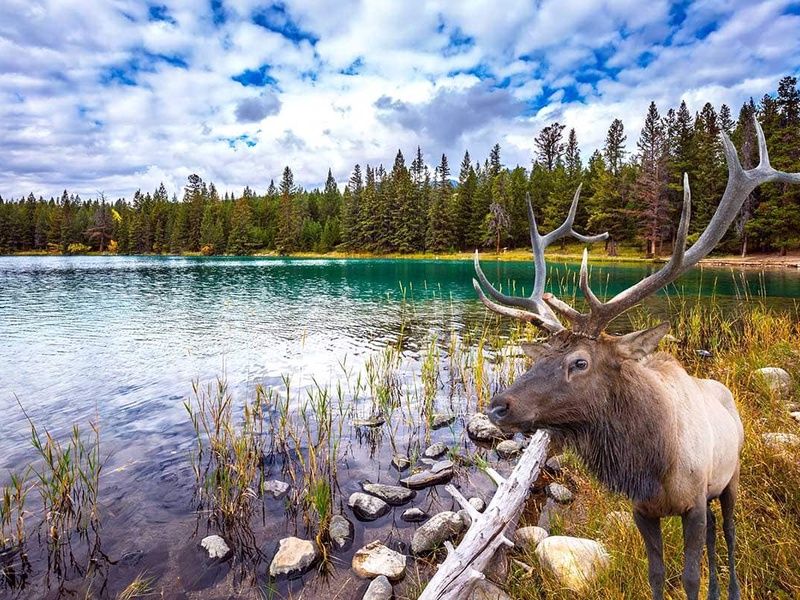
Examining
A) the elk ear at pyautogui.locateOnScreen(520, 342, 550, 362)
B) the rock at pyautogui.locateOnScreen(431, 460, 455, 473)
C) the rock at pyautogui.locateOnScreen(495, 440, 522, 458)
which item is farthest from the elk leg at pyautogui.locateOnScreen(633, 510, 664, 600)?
the rock at pyautogui.locateOnScreen(495, 440, 522, 458)

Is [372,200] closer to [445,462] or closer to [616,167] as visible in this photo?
[616,167]

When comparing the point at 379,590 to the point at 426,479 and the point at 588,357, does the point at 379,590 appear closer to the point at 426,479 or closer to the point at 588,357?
the point at 426,479

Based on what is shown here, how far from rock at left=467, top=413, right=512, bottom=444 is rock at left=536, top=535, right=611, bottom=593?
347cm

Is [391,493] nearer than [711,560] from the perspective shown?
No

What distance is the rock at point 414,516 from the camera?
540 centimetres

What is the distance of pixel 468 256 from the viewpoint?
66.2 metres

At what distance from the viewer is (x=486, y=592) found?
3.56 meters

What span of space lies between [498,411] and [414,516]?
3.51 metres

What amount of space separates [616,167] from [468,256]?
2489cm

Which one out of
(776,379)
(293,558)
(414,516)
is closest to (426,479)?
(414,516)

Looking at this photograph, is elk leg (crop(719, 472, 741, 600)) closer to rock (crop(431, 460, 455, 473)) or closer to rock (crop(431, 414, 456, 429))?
rock (crop(431, 460, 455, 473))

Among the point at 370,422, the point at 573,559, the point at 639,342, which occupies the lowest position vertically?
the point at 370,422

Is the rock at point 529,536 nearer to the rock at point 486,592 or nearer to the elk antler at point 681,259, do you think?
the rock at point 486,592

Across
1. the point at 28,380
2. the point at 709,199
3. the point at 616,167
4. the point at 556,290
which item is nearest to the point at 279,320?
the point at 28,380
